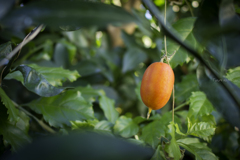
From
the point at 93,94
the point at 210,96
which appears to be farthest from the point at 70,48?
the point at 210,96

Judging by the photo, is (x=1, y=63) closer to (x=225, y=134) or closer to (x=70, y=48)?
(x=70, y=48)

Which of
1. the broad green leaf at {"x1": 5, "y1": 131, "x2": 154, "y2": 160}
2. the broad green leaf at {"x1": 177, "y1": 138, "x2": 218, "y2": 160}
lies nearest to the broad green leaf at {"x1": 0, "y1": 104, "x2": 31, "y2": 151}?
the broad green leaf at {"x1": 5, "y1": 131, "x2": 154, "y2": 160}

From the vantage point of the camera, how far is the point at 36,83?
0.37 m

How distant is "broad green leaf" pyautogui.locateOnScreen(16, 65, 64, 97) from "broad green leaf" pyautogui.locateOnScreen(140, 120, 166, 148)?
0.23 meters

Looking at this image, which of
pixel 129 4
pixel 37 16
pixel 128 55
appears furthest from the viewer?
pixel 129 4

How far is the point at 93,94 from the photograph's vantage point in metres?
0.54

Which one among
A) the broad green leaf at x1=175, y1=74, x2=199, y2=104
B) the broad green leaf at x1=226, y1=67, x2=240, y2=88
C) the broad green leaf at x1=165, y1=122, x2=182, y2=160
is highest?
the broad green leaf at x1=226, y1=67, x2=240, y2=88

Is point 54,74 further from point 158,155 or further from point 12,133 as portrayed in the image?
point 158,155

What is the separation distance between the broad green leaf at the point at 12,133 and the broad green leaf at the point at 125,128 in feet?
0.66

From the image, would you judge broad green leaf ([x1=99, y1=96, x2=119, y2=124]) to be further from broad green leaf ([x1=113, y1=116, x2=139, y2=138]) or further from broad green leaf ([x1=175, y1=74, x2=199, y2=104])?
broad green leaf ([x1=175, y1=74, x2=199, y2=104])

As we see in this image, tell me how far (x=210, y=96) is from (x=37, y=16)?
0.25 metres

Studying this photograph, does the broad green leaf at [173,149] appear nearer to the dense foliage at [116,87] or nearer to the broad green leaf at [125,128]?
the dense foliage at [116,87]

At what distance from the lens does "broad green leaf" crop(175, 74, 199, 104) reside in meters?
0.52

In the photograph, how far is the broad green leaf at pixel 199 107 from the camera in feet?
1.42
